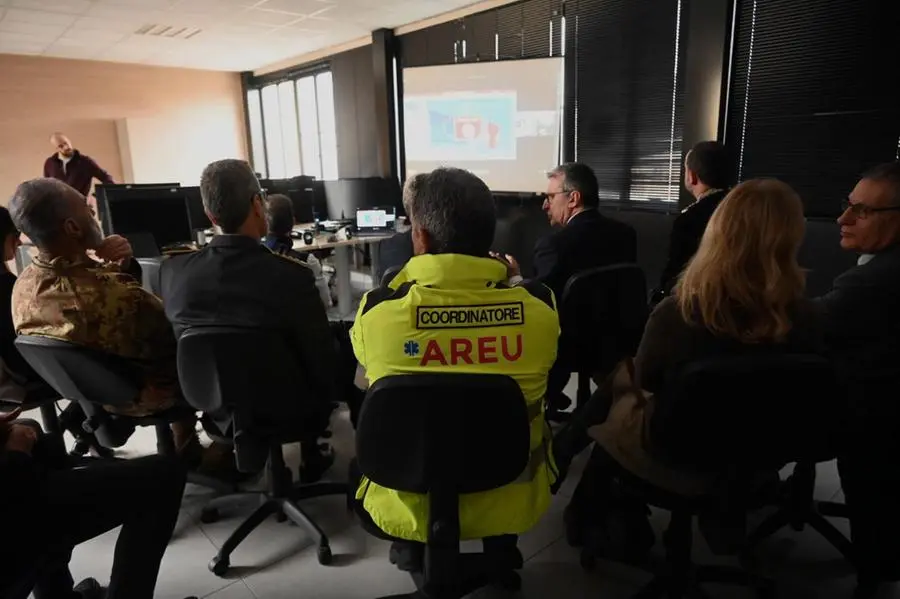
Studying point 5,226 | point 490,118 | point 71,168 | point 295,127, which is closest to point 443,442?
point 5,226

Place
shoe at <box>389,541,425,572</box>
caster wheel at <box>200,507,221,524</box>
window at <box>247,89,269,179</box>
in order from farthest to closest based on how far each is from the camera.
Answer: window at <box>247,89,269,179</box>
caster wheel at <box>200,507,221,524</box>
shoe at <box>389,541,425,572</box>

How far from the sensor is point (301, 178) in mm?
5305

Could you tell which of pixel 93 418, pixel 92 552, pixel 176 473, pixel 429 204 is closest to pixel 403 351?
pixel 429 204

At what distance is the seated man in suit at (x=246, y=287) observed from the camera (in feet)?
5.33

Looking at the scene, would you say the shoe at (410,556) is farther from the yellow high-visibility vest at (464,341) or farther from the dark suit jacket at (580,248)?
the dark suit jacket at (580,248)

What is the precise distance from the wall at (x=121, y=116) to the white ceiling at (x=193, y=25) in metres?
0.35

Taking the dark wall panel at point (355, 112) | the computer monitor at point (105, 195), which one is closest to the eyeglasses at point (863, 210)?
the computer monitor at point (105, 195)

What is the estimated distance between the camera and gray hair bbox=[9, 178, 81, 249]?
1.76 metres

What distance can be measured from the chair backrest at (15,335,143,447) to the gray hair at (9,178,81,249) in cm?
35

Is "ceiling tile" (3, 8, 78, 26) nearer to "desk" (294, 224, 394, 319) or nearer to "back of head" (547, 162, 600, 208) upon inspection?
"desk" (294, 224, 394, 319)

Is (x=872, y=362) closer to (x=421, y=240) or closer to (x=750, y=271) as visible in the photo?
(x=750, y=271)

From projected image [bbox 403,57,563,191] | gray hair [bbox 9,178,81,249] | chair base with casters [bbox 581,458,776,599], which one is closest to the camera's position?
chair base with casters [bbox 581,458,776,599]

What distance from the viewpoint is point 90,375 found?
1705 millimetres

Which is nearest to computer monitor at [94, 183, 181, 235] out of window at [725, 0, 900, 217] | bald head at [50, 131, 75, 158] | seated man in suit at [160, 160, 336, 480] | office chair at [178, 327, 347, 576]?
seated man in suit at [160, 160, 336, 480]
